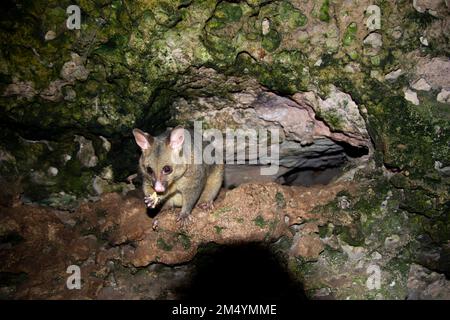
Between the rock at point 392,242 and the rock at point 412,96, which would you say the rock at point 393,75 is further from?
the rock at point 392,242

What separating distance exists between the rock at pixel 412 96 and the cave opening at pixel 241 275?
1951 millimetres

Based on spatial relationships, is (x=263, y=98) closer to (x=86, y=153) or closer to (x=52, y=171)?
(x=86, y=153)

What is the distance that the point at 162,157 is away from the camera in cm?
400

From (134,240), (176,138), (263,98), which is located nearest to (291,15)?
(263,98)

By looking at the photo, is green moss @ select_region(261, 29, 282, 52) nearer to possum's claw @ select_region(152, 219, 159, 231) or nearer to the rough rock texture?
the rough rock texture

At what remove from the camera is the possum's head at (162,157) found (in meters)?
3.97

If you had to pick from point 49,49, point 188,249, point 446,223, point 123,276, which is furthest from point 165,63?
point 446,223

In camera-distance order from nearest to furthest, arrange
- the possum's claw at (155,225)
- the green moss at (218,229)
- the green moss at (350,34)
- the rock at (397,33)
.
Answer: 1. the rock at (397,33)
2. the green moss at (350,34)
3. the green moss at (218,229)
4. the possum's claw at (155,225)

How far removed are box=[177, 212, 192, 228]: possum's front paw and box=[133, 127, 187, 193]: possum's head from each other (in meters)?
0.34

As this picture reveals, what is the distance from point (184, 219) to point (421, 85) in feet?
8.61

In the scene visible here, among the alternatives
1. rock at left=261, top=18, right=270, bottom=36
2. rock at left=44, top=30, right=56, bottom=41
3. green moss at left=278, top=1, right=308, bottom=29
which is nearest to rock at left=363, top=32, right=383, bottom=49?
green moss at left=278, top=1, right=308, bottom=29

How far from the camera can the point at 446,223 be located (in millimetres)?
3588

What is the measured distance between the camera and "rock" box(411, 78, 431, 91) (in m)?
3.38

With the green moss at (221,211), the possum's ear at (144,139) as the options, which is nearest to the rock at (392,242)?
the green moss at (221,211)
